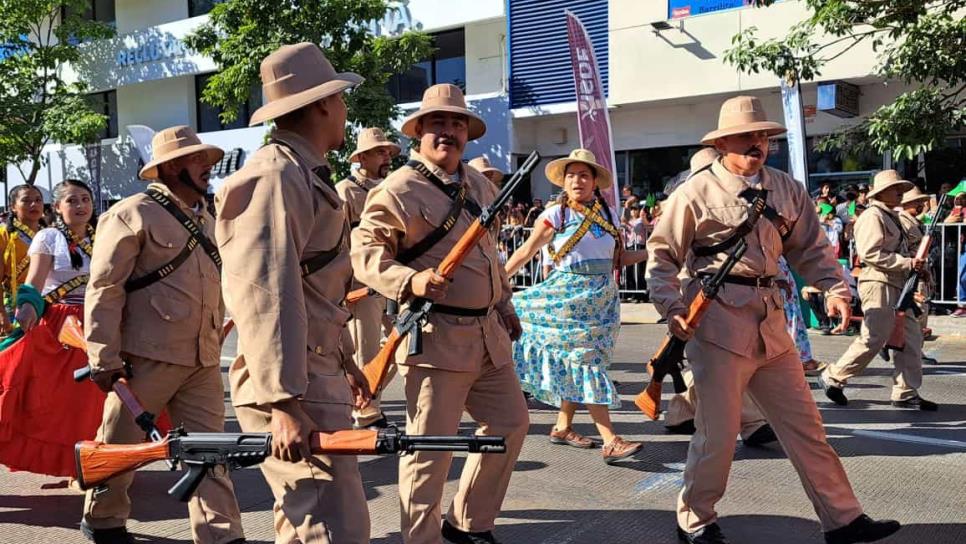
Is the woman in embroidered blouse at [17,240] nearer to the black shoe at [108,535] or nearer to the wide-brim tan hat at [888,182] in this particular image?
the black shoe at [108,535]

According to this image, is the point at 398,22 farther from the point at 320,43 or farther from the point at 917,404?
the point at 917,404

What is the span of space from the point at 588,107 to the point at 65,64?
20.9 meters

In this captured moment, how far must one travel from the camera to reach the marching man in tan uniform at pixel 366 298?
261 inches

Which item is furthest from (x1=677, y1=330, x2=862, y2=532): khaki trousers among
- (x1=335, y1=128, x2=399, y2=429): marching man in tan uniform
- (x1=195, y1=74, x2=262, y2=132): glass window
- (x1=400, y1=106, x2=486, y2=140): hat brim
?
(x1=195, y1=74, x2=262, y2=132): glass window

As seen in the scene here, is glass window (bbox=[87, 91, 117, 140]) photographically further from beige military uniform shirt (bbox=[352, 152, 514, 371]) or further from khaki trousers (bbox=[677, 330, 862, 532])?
khaki trousers (bbox=[677, 330, 862, 532])

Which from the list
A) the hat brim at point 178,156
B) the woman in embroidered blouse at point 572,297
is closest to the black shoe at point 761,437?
the woman in embroidered blouse at point 572,297

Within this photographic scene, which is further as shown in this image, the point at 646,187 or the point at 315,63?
→ the point at 646,187

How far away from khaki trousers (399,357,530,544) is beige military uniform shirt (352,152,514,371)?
0.26ft

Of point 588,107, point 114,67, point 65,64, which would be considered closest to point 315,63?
point 588,107

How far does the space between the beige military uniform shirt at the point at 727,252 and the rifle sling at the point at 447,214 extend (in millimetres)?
942

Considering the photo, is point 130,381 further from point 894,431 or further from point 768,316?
point 894,431

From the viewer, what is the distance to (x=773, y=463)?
5.81 meters

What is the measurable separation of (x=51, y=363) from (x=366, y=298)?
87.3 inches

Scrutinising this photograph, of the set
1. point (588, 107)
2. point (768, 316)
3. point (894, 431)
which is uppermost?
point (588, 107)
